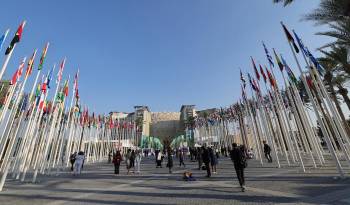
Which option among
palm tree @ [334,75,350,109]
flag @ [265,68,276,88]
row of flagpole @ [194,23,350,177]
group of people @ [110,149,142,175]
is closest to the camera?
row of flagpole @ [194,23,350,177]

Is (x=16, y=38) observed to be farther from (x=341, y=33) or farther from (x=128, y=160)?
(x=341, y=33)

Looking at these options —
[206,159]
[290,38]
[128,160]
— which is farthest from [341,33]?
[128,160]

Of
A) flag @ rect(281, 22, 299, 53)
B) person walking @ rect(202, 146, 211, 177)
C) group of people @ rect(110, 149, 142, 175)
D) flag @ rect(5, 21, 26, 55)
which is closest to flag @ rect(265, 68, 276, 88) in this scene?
flag @ rect(281, 22, 299, 53)

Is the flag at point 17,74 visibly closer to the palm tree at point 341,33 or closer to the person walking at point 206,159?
the person walking at point 206,159

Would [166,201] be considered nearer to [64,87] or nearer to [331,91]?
[64,87]

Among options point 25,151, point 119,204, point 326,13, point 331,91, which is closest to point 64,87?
point 25,151

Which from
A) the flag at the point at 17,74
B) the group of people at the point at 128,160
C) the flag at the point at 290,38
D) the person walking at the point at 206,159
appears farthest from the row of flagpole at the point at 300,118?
the flag at the point at 17,74

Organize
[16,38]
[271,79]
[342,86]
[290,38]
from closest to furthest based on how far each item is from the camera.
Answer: [16,38] → [290,38] → [271,79] → [342,86]

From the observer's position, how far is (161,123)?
117 metres

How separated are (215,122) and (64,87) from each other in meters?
37.7

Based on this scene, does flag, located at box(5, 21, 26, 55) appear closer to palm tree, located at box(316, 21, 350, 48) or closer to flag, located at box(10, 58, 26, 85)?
flag, located at box(10, 58, 26, 85)

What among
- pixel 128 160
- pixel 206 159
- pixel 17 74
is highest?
pixel 17 74

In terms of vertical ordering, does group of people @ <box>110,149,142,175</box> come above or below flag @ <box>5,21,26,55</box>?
below

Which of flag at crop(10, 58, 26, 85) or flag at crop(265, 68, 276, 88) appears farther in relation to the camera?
flag at crop(265, 68, 276, 88)
